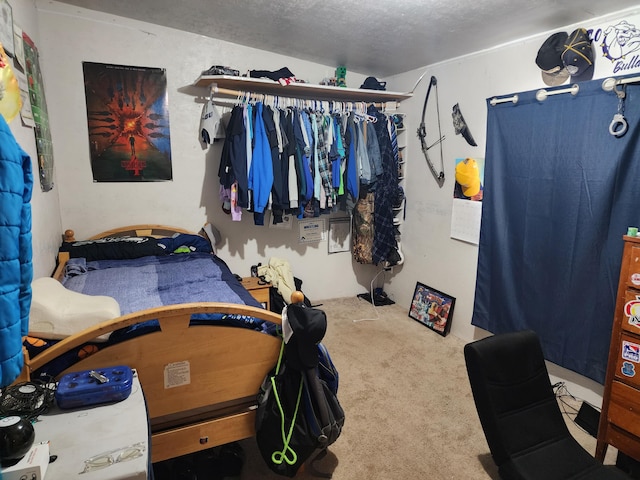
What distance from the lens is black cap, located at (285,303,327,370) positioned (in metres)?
1.53

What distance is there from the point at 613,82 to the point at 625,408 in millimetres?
1601

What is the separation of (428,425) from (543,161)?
1741 millimetres

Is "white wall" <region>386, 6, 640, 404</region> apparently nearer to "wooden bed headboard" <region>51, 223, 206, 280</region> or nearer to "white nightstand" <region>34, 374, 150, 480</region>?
"wooden bed headboard" <region>51, 223, 206, 280</region>

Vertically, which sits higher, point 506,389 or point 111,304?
point 111,304

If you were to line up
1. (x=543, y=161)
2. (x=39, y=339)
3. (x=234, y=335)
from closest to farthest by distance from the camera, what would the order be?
(x=39, y=339) < (x=234, y=335) < (x=543, y=161)

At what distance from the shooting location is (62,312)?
1455 millimetres

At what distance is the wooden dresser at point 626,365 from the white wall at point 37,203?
9.14ft

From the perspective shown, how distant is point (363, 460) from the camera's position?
192 centimetres

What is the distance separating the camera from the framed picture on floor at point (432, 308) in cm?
330

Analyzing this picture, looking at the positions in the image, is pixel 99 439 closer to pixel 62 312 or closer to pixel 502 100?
pixel 62 312

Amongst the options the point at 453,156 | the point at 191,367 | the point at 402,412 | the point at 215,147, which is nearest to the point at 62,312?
the point at 191,367

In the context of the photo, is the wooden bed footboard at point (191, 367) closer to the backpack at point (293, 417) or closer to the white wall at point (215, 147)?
the backpack at point (293, 417)

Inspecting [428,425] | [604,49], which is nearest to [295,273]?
[428,425]

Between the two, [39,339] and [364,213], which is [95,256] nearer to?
[39,339]
